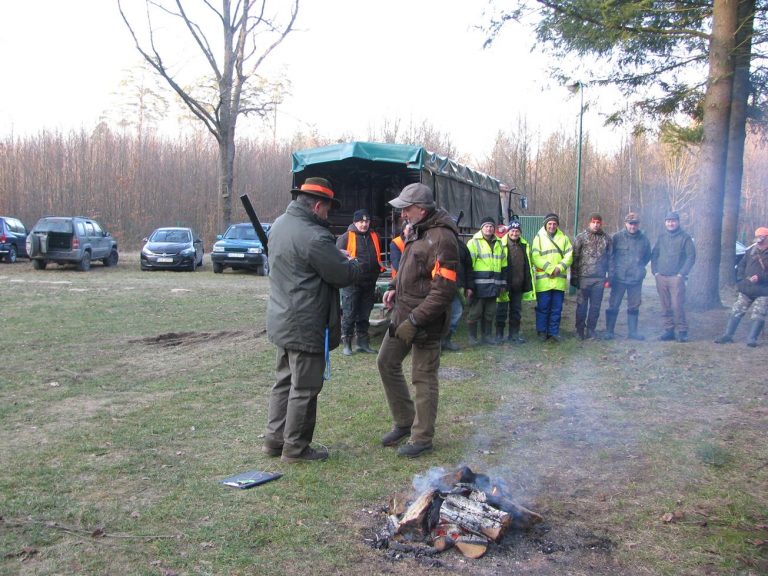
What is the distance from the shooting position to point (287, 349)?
491 cm

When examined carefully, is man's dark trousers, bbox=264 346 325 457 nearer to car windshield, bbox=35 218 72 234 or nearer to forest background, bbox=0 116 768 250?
car windshield, bbox=35 218 72 234

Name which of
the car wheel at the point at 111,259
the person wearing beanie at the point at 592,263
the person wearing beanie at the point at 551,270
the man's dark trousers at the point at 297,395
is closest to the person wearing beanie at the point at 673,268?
the person wearing beanie at the point at 592,263

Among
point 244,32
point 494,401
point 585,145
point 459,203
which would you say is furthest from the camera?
point 585,145

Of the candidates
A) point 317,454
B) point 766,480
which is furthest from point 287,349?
point 766,480

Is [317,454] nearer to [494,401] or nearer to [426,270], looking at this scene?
[426,270]

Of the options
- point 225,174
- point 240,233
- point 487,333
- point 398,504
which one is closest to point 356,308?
point 487,333

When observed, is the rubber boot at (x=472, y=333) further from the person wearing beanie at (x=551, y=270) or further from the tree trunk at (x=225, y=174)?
the tree trunk at (x=225, y=174)

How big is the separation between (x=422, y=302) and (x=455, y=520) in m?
1.77

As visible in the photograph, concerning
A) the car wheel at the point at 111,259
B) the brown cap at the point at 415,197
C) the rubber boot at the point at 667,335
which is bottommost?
the rubber boot at the point at 667,335

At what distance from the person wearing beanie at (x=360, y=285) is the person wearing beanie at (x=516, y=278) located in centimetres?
212

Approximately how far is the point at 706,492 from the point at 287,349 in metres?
3.03

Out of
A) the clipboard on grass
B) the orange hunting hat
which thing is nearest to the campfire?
the clipboard on grass

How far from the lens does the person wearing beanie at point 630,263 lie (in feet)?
A: 32.8

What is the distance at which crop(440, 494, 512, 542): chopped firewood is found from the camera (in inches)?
145
